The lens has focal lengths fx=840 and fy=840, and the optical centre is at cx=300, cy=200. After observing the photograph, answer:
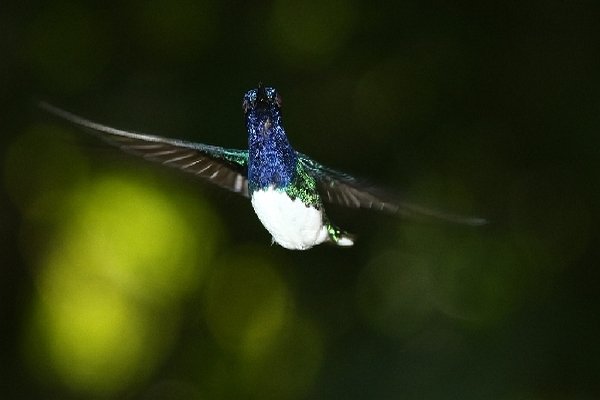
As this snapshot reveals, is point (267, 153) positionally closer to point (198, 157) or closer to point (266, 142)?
point (266, 142)

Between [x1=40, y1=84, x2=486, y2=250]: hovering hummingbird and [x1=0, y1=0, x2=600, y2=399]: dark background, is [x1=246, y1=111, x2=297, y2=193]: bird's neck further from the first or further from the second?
[x1=0, y1=0, x2=600, y2=399]: dark background

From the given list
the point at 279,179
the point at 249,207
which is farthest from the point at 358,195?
the point at 249,207

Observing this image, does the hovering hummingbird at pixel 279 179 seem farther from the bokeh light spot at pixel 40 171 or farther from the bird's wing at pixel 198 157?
the bokeh light spot at pixel 40 171

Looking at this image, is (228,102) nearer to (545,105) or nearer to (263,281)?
(263,281)

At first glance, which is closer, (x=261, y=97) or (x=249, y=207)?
(x=261, y=97)

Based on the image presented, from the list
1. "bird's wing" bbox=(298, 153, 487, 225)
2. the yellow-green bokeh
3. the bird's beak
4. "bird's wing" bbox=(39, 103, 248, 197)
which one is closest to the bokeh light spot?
the yellow-green bokeh

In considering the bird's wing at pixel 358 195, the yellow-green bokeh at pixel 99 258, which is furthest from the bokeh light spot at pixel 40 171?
the bird's wing at pixel 358 195

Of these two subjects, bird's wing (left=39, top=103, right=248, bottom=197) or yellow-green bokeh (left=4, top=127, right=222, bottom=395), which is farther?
yellow-green bokeh (left=4, top=127, right=222, bottom=395)
